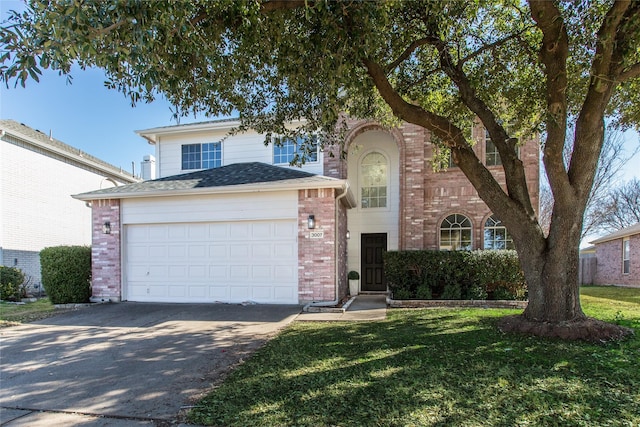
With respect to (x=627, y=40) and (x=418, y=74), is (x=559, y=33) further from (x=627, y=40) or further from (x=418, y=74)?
(x=418, y=74)

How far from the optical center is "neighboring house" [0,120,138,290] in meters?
12.7

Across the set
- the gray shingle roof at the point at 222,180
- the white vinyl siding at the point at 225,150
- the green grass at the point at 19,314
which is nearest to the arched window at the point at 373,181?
the white vinyl siding at the point at 225,150

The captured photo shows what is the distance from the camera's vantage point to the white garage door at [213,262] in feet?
30.4

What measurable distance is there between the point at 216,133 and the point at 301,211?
5983 millimetres

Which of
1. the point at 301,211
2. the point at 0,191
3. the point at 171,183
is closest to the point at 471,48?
the point at 301,211

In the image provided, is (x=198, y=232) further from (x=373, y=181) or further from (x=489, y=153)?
(x=489, y=153)

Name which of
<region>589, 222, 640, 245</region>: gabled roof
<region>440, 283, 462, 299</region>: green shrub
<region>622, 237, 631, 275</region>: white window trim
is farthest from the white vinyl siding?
<region>622, 237, 631, 275</region>: white window trim

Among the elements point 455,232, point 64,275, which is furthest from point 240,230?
point 455,232

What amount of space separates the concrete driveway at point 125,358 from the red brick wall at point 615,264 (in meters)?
17.1

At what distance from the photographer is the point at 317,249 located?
8945 millimetres

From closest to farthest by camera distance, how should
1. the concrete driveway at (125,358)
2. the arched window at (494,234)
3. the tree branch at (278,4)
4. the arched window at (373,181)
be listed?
the concrete driveway at (125,358)
the tree branch at (278,4)
the arched window at (494,234)
the arched window at (373,181)

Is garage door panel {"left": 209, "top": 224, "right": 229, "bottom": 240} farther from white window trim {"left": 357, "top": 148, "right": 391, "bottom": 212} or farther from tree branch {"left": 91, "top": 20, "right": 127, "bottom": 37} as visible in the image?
tree branch {"left": 91, "top": 20, "right": 127, "bottom": 37}

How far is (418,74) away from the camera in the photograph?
26.8 feet

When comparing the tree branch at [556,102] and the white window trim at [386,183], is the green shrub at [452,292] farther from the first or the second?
the tree branch at [556,102]
